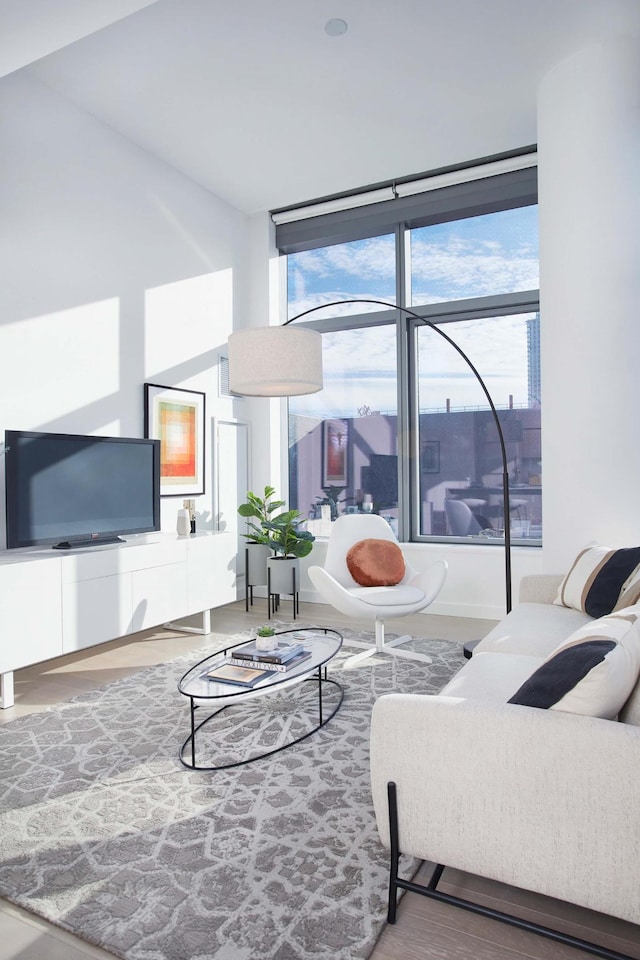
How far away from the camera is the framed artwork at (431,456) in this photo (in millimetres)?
5215

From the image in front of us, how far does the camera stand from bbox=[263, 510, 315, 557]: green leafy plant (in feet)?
16.6

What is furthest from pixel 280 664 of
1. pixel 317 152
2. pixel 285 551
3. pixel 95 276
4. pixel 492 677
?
pixel 317 152

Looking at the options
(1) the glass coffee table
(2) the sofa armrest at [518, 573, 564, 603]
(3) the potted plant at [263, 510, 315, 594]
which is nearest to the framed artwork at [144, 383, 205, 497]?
(3) the potted plant at [263, 510, 315, 594]

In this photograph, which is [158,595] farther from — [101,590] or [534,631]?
[534,631]

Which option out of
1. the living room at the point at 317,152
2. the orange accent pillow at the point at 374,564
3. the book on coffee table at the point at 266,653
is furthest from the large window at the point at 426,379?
the book on coffee table at the point at 266,653

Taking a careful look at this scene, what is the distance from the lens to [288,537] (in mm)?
5062

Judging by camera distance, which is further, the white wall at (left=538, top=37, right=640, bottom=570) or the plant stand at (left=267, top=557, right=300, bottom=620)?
the plant stand at (left=267, top=557, right=300, bottom=620)

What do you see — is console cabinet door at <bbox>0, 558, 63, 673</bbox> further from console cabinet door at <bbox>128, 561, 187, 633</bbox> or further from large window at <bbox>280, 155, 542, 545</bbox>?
large window at <bbox>280, 155, 542, 545</bbox>

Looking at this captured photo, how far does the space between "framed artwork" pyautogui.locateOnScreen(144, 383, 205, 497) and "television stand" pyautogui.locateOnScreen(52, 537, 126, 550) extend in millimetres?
810

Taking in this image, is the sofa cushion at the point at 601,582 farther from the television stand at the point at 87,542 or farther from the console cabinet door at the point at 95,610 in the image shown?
the television stand at the point at 87,542

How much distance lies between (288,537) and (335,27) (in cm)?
330

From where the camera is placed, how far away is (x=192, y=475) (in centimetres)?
505

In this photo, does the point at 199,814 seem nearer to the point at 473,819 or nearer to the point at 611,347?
the point at 473,819

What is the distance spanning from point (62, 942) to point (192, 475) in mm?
3693
